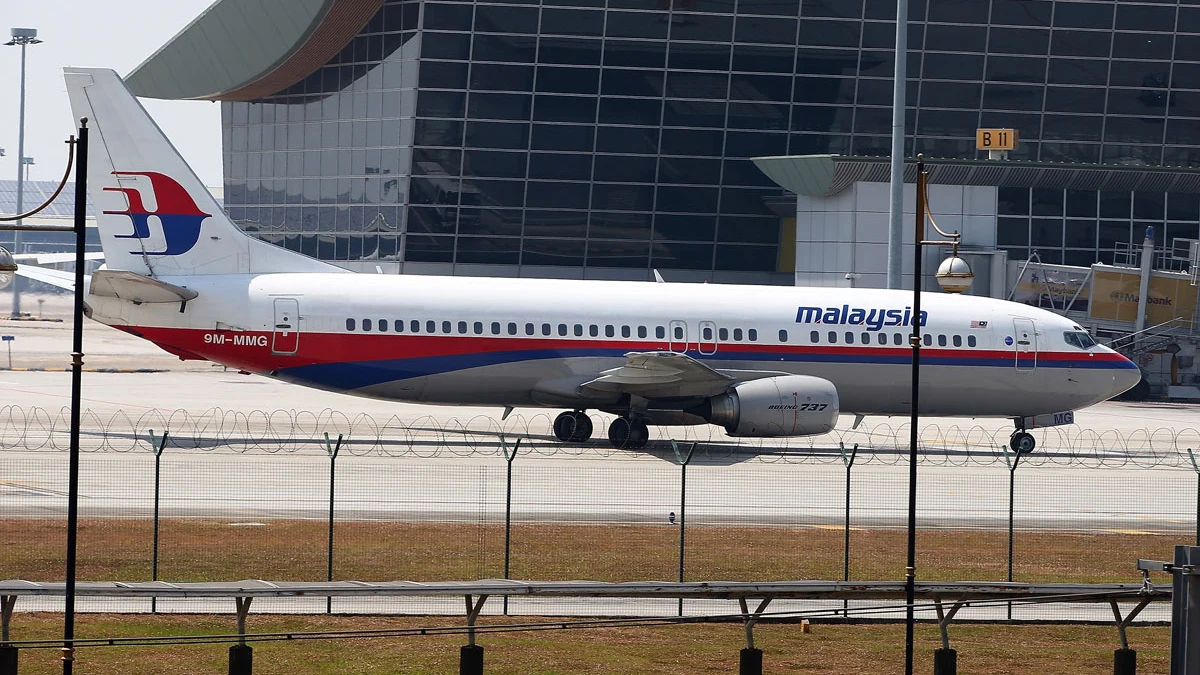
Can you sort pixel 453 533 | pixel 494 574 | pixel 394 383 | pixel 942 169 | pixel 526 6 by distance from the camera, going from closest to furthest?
pixel 494 574
pixel 453 533
pixel 394 383
pixel 942 169
pixel 526 6

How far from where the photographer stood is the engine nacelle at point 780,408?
3509cm

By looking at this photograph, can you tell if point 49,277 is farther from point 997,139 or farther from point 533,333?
point 997,139

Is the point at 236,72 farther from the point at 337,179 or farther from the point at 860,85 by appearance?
the point at 860,85

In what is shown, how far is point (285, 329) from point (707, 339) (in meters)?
9.71

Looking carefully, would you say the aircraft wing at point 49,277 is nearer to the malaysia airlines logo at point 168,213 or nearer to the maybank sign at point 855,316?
the malaysia airlines logo at point 168,213

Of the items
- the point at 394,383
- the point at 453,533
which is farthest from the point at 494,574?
the point at 394,383

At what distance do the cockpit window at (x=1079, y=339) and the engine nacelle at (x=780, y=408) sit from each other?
7.24 meters

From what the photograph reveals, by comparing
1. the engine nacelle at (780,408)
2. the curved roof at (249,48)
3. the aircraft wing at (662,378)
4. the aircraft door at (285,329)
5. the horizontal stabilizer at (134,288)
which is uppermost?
the curved roof at (249,48)

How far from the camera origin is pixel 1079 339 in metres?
39.3

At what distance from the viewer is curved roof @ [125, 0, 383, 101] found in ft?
244

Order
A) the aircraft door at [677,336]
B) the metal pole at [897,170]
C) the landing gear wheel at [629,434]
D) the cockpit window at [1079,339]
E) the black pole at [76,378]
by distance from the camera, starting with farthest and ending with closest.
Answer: the metal pole at [897,170], the cockpit window at [1079,339], the aircraft door at [677,336], the landing gear wheel at [629,434], the black pole at [76,378]

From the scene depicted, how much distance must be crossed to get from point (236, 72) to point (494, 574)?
210 ft

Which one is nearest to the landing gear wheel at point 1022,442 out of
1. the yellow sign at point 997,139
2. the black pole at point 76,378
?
the yellow sign at point 997,139

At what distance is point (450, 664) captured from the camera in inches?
663
